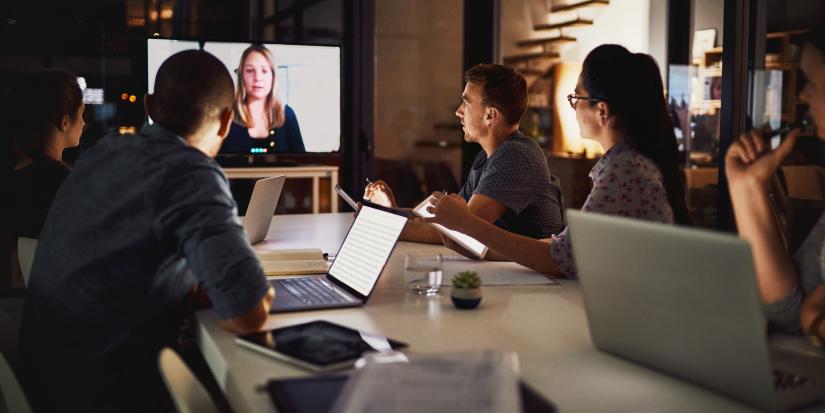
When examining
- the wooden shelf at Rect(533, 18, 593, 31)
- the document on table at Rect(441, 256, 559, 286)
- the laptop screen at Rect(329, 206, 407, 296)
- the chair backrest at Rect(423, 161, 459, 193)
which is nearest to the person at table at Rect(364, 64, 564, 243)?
the document on table at Rect(441, 256, 559, 286)

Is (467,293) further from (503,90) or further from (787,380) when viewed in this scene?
(503,90)

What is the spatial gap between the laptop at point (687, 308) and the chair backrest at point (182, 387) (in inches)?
25.0

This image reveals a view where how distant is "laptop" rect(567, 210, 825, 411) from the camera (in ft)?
3.35

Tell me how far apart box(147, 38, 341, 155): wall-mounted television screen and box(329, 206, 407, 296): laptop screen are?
10.3ft

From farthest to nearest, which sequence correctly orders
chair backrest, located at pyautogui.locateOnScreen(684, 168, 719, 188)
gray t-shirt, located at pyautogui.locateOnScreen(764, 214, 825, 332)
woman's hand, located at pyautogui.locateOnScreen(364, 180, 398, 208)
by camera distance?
chair backrest, located at pyautogui.locateOnScreen(684, 168, 719, 188) < woman's hand, located at pyautogui.locateOnScreen(364, 180, 398, 208) < gray t-shirt, located at pyautogui.locateOnScreen(764, 214, 825, 332)

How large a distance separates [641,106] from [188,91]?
107cm

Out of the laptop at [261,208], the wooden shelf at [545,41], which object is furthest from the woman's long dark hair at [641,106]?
the wooden shelf at [545,41]

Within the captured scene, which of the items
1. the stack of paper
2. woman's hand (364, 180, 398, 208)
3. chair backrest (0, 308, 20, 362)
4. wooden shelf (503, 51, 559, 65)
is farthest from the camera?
wooden shelf (503, 51, 559, 65)

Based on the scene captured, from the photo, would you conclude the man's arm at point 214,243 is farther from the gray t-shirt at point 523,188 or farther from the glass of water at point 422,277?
the gray t-shirt at point 523,188

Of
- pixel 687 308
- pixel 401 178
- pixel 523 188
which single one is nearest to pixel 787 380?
pixel 687 308

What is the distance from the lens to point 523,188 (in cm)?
252

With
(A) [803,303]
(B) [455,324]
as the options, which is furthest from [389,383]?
(A) [803,303]

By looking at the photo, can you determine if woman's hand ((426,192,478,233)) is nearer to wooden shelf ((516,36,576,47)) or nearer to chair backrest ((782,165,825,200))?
chair backrest ((782,165,825,200))

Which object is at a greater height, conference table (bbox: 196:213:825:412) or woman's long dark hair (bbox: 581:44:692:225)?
woman's long dark hair (bbox: 581:44:692:225)
